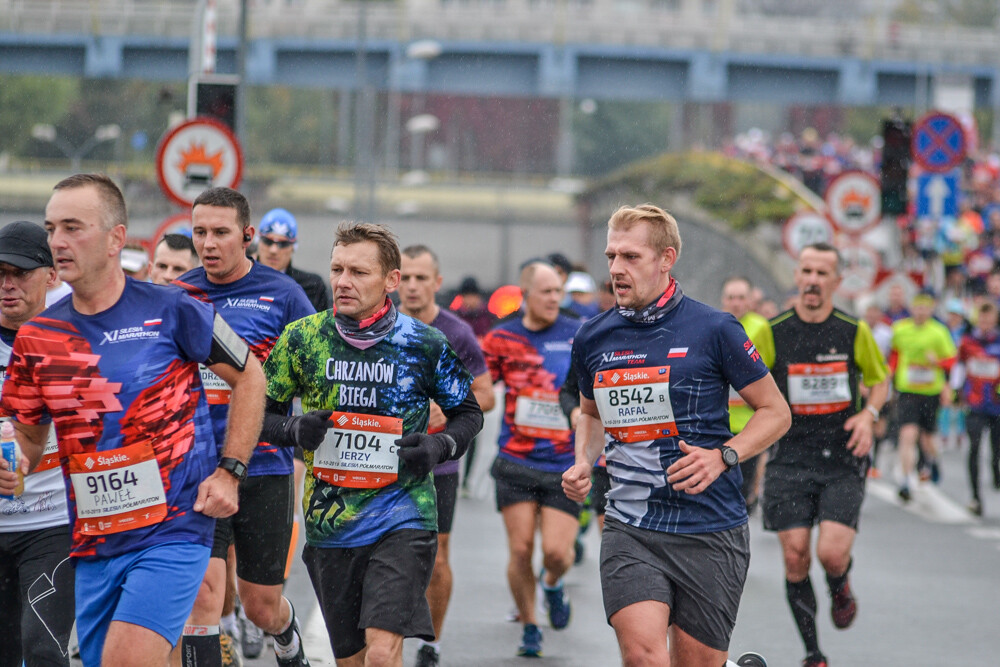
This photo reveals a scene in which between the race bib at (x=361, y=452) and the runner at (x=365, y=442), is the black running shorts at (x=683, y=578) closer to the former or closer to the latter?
the runner at (x=365, y=442)

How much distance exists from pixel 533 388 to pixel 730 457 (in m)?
3.63

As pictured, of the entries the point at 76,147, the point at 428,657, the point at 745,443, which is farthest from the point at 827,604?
the point at 76,147

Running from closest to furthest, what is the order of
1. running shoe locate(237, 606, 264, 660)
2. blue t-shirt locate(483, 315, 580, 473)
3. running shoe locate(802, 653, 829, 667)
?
running shoe locate(802, 653, 829, 667)
running shoe locate(237, 606, 264, 660)
blue t-shirt locate(483, 315, 580, 473)

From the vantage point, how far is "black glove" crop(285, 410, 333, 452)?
17.3 feet

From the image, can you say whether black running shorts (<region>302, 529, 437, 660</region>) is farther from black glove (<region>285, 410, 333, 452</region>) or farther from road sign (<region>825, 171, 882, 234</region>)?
road sign (<region>825, 171, 882, 234</region>)

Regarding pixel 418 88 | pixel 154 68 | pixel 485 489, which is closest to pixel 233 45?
pixel 154 68

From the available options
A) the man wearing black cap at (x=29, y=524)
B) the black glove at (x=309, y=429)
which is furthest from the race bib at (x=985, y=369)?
the man wearing black cap at (x=29, y=524)

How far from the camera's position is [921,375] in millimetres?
16938

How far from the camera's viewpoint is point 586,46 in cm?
5725

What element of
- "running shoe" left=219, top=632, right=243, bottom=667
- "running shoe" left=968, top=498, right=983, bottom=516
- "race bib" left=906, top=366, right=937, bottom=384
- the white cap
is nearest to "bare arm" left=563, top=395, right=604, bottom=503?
"running shoe" left=219, top=632, right=243, bottom=667

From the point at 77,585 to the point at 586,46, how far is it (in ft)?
178

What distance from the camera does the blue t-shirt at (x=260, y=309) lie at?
256 inches

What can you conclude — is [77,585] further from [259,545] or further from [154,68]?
[154,68]

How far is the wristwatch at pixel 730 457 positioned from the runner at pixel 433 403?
1.96 m
